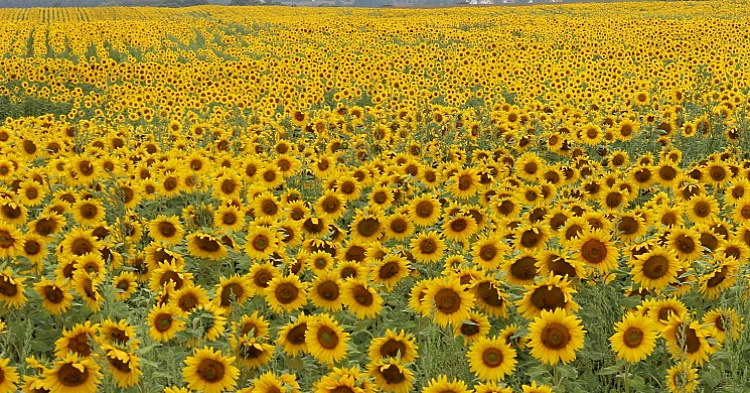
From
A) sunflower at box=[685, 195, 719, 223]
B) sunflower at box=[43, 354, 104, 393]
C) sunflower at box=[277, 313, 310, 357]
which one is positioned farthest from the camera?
sunflower at box=[685, 195, 719, 223]

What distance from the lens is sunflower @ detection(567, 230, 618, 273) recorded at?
395 cm

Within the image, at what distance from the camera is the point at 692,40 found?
20562mm

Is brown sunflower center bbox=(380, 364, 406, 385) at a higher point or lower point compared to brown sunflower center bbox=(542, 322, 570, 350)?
lower

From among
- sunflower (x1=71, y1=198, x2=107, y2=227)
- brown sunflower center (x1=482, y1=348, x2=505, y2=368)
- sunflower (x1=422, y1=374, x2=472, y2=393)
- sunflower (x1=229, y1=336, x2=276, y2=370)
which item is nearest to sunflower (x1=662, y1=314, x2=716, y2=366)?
brown sunflower center (x1=482, y1=348, x2=505, y2=368)

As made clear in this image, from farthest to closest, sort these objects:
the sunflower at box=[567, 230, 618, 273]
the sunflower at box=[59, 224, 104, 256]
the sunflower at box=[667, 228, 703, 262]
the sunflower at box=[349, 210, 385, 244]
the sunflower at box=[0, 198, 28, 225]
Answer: the sunflower at box=[349, 210, 385, 244] < the sunflower at box=[0, 198, 28, 225] < the sunflower at box=[59, 224, 104, 256] < the sunflower at box=[667, 228, 703, 262] < the sunflower at box=[567, 230, 618, 273]

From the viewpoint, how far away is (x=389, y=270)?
431 centimetres

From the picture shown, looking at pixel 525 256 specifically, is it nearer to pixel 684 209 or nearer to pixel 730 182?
pixel 684 209

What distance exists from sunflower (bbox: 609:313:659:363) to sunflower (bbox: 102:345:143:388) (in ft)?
7.28

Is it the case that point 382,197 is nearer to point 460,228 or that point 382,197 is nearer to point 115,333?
point 460,228

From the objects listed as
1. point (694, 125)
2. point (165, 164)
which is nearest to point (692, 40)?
point (694, 125)

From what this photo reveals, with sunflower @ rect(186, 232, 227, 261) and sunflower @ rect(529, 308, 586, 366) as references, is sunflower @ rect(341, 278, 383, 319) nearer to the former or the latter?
sunflower @ rect(529, 308, 586, 366)

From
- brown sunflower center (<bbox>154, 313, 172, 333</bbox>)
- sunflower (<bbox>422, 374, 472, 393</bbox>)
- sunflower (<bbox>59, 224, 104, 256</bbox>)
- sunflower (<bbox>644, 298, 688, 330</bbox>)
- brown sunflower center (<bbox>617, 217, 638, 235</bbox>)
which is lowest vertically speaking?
brown sunflower center (<bbox>154, 313, 172, 333</bbox>)

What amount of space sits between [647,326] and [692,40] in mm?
19741

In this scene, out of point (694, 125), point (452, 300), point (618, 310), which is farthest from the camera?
point (694, 125)
